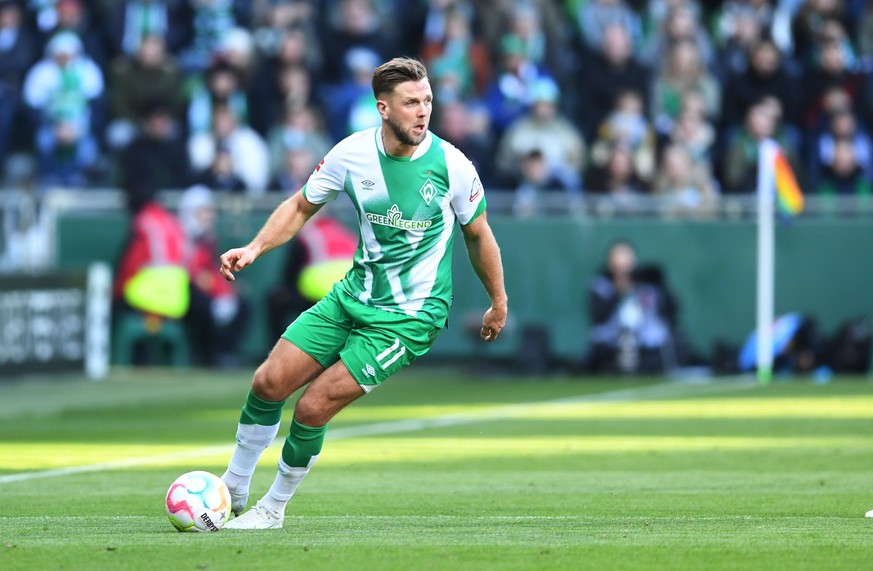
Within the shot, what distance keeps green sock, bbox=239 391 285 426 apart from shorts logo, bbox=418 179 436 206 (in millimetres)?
1253

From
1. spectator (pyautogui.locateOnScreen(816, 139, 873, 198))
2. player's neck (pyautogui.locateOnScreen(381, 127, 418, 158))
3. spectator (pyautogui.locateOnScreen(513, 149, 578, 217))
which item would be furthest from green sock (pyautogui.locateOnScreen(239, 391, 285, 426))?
spectator (pyautogui.locateOnScreen(816, 139, 873, 198))

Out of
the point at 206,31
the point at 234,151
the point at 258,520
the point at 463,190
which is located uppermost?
the point at 206,31

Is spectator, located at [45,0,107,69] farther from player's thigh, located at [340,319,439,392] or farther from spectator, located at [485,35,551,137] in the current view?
player's thigh, located at [340,319,439,392]

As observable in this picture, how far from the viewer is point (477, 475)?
12.2 m

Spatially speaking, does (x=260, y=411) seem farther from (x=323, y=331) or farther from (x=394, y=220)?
(x=394, y=220)

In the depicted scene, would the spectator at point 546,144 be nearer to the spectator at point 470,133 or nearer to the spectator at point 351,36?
A: the spectator at point 470,133

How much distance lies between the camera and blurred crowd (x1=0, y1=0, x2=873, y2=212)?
73.7 feet

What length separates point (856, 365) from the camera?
2130cm

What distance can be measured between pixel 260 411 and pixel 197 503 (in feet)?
2.00

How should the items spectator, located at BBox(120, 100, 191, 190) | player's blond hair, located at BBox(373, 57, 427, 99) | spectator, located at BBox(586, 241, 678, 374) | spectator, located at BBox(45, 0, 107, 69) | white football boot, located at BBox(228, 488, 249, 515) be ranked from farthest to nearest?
spectator, located at BBox(45, 0, 107, 69) → spectator, located at BBox(120, 100, 191, 190) → spectator, located at BBox(586, 241, 678, 374) → white football boot, located at BBox(228, 488, 249, 515) → player's blond hair, located at BBox(373, 57, 427, 99)

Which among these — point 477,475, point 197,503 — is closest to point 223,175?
point 477,475

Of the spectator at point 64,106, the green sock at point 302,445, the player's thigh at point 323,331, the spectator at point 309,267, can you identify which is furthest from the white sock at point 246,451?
the spectator at point 64,106

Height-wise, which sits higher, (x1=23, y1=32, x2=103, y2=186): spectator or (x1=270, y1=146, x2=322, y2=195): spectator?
(x1=23, y1=32, x2=103, y2=186): spectator

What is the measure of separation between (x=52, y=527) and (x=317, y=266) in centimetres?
1307
